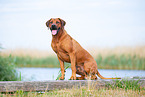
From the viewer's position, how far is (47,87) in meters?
5.07

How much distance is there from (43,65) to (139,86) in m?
8.35

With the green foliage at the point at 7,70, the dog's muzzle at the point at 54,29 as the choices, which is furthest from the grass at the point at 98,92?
the green foliage at the point at 7,70

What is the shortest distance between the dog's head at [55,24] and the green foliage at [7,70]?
15.1 feet

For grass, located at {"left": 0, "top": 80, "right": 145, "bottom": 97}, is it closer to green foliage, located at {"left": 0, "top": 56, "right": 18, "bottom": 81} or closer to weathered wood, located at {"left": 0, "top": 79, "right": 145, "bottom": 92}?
weathered wood, located at {"left": 0, "top": 79, "right": 145, "bottom": 92}

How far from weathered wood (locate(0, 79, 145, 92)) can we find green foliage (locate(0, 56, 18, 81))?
4301 millimetres

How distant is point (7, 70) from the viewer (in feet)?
30.3

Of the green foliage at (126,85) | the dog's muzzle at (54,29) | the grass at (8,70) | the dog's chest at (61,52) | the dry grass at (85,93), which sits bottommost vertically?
the dry grass at (85,93)

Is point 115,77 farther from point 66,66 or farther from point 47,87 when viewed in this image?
point 47,87

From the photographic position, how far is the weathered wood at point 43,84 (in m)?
4.90

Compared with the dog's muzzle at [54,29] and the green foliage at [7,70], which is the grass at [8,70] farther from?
the dog's muzzle at [54,29]

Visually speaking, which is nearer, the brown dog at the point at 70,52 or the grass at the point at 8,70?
the brown dog at the point at 70,52

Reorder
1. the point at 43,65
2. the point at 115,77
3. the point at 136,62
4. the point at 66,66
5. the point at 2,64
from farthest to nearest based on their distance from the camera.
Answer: the point at 43,65, the point at 136,62, the point at 2,64, the point at 66,66, the point at 115,77

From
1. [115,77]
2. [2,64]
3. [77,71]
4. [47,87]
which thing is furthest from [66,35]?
[2,64]

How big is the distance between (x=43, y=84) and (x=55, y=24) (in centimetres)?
142
